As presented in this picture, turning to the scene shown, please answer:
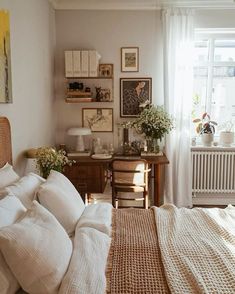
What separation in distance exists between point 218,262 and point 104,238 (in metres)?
0.62

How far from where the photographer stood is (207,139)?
4129 millimetres

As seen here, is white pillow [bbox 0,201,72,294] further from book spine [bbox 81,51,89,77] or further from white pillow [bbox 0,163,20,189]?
book spine [bbox 81,51,89,77]

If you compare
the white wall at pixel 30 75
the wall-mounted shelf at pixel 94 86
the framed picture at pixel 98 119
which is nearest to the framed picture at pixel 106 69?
the wall-mounted shelf at pixel 94 86

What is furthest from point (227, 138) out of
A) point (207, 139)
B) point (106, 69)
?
point (106, 69)

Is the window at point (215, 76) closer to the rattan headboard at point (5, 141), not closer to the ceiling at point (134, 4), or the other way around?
the ceiling at point (134, 4)

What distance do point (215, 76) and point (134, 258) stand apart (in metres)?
3.31

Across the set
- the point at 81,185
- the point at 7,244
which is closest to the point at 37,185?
the point at 7,244

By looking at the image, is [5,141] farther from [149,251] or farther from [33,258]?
[149,251]

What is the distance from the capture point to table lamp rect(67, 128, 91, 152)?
3801mm

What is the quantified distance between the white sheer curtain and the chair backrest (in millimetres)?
746

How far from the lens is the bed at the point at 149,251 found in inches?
53.9

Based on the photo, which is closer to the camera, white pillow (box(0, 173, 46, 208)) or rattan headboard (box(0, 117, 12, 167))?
white pillow (box(0, 173, 46, 208))

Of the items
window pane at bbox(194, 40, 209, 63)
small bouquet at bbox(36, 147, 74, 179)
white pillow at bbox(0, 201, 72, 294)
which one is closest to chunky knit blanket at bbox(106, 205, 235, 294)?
white pillow at bbox(0, 201, 72, 294)

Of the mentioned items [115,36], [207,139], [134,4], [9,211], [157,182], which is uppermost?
[134,4]
